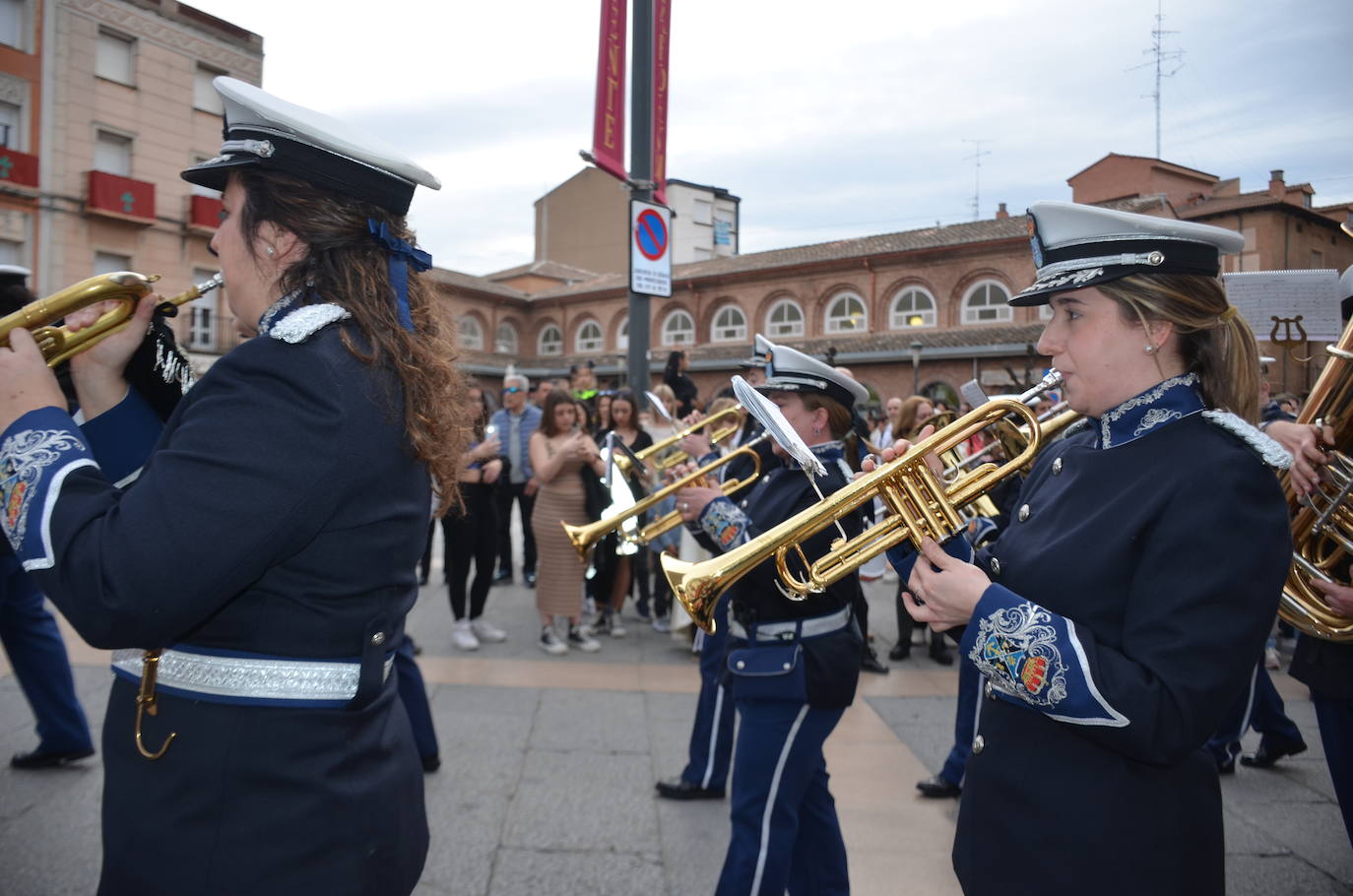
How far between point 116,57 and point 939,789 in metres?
24.1

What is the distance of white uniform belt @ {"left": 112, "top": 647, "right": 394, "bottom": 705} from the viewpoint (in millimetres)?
1426

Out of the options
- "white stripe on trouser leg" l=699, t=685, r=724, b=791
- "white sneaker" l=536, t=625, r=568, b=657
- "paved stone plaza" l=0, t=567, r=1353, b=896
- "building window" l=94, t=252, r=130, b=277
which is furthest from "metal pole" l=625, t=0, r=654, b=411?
"building window" l=94, t=252, r=130, b=277

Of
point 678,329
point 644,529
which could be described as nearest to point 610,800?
point 644,529

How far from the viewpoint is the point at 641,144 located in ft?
25.2

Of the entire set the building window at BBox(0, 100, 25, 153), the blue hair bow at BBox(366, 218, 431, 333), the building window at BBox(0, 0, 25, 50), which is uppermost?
the building window at BBox(0, 0, 25, 50)

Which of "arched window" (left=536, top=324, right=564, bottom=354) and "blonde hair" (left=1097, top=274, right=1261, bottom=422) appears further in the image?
"arched window" (left=536, top=324, right=564, bottom=354)

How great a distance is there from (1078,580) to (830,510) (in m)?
0.57

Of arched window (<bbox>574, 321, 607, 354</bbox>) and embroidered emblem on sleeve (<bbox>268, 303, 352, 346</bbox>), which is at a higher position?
arched window (<bbox>574, 321, 607, 354</bbox>)

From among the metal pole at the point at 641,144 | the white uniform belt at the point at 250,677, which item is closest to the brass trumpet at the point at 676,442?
the metal pole at the point at 641,144

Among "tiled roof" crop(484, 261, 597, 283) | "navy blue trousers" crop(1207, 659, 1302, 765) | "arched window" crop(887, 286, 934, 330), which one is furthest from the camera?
"tiled roof" crop(484, 261, 597, 283)

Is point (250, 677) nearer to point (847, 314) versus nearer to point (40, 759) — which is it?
point (40, 759)

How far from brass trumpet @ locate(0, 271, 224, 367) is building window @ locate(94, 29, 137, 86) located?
900 inches

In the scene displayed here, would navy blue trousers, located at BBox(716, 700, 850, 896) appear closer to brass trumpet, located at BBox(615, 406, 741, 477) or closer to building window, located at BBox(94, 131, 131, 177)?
brass trumpet, located at BBox(615, 406, 741, 477)

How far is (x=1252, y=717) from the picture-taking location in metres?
4.61
